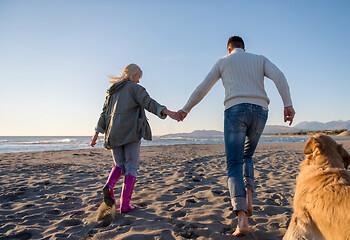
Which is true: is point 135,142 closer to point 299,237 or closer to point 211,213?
point 211,213

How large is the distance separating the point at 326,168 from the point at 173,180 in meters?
3.58

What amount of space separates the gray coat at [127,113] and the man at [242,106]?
921 mm

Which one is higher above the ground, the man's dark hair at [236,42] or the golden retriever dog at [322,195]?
the man's dark hair at [236,42]

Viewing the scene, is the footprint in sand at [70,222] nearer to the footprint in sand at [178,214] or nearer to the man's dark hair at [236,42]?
the footprint in sand at [178,214]

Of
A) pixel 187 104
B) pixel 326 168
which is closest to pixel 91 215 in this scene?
pixel 187 104

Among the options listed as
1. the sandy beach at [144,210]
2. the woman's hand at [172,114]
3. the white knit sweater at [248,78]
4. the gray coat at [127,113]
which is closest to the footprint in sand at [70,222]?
the sandy beach at [144,210]

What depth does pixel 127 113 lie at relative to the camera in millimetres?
3283

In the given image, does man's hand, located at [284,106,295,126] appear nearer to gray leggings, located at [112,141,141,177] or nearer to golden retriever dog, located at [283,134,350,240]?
golden retriever dog, located at [283,134,350,240]

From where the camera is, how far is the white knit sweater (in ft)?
8.05

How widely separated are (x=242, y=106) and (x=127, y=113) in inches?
66.7

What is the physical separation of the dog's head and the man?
0.57m

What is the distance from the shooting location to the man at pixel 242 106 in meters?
2.38

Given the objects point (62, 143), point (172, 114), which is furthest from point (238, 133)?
point (62, 143)

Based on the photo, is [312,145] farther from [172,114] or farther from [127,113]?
[127,113]
